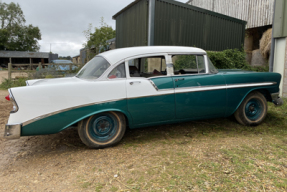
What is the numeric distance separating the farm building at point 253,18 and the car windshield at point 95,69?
1331cm

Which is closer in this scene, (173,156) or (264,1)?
(173,156)

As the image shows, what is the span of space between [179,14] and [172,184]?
9.51m

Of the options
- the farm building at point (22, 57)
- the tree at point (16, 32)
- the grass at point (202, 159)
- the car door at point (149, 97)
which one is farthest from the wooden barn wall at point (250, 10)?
the tree at point (16, 32)

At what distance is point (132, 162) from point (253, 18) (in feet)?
50.6

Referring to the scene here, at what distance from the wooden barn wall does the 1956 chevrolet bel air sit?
11623 millimetres

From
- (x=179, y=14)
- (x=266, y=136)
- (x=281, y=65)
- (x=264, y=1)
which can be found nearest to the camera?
(x=266, y=136)

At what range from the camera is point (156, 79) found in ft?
12.5

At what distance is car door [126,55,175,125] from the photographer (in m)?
3.61

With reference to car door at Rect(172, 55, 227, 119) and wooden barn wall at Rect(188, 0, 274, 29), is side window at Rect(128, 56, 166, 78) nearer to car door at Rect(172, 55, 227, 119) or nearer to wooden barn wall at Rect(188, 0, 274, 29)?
car door at Rect(172, 55, 227, 119)

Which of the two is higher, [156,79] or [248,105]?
[156,79]

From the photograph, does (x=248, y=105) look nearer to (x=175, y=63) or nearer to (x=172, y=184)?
(x=175, y=63)

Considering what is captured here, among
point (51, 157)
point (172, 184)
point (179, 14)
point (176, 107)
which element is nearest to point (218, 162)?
point (172, 184)

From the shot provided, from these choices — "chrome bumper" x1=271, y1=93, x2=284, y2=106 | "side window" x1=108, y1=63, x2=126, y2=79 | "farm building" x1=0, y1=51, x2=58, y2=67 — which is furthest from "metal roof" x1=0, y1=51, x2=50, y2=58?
"chrome bumper" x1=271, y1=93, x2=284, y2=106

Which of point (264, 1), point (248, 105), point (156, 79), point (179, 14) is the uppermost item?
point (264, 1)
